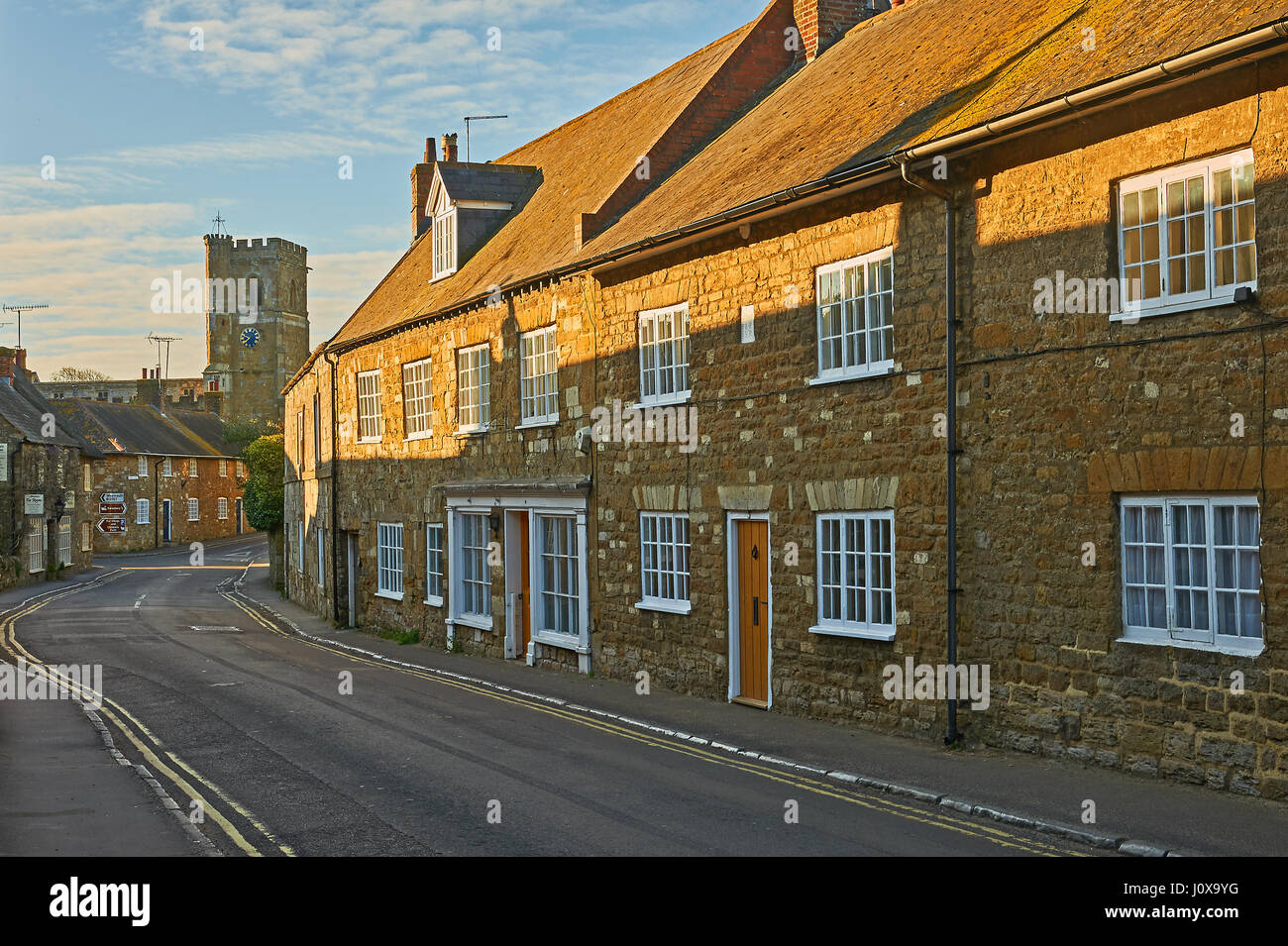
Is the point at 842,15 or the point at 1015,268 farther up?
the point at 842,15

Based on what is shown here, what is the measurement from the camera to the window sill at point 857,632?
43.1 ft

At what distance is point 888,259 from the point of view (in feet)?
43.7

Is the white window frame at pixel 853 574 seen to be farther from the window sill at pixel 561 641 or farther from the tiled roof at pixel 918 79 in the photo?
the window sill at pixel 561 641

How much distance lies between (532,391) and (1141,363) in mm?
12075

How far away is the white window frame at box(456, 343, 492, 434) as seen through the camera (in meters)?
22.3

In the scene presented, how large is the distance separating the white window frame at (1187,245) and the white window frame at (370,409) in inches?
748

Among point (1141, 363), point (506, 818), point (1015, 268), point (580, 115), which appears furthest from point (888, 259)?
point (580, 115)

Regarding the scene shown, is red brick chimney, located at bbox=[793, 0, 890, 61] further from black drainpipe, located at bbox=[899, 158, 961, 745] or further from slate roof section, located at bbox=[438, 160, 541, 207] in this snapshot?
black drainpipe, located at bbox=[899, 158, 961, 745]

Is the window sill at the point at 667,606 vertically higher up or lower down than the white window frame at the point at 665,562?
lower down

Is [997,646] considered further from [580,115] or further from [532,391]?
[580,115]

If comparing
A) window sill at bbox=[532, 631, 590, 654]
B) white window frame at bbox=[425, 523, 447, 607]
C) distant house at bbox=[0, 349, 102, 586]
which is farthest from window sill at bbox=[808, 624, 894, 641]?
distant house at bbox=[0, 349, 102, 586]

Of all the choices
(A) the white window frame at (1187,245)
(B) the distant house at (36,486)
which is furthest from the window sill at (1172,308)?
(B) the distant house at (36,486)

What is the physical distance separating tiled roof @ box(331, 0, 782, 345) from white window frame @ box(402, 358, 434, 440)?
1.13m
